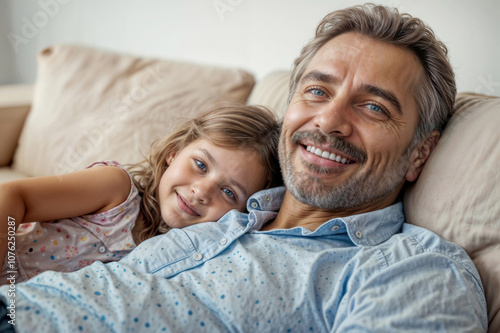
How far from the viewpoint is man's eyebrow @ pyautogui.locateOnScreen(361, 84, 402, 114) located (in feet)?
4.14

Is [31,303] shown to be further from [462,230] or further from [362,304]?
[462,230]

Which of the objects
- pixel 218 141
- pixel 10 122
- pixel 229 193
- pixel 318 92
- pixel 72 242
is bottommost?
pixel 10 122

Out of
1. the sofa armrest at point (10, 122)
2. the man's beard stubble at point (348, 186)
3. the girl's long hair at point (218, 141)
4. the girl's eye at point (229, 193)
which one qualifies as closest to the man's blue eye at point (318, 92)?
the man's beard stubble at point (348, 186)

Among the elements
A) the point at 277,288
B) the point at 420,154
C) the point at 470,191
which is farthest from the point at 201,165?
the point at 470,191

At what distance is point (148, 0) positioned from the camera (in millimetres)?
2670

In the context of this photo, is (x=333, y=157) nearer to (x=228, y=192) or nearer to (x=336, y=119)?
(x=336, y=119)

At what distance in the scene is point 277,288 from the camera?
1099 millimetres

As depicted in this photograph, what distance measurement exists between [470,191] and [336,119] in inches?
14.1

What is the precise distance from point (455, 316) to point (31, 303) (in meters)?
0.84

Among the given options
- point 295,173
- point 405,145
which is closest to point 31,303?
point 295,173

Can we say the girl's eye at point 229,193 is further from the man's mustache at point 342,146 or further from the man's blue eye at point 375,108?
the man's blue eye at point 375,108

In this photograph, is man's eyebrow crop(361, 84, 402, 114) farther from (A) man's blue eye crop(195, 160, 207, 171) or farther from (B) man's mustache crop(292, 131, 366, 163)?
(A) man's blue eye crop(195, 160, 207, 171)

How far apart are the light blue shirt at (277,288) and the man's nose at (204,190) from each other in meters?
0.18

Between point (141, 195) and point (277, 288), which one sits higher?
point (277, 288)
